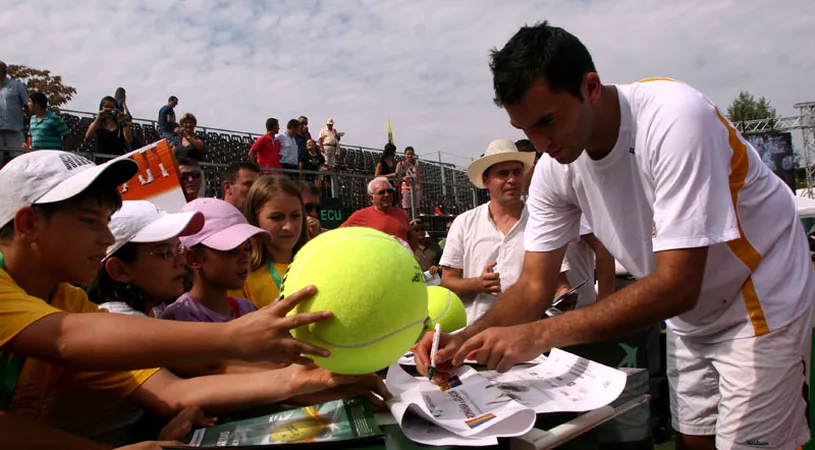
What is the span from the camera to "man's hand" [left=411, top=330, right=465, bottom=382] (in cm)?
169

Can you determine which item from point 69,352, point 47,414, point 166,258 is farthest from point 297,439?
point 166,258

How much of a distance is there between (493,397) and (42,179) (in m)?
1.46

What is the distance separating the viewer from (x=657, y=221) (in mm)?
1963

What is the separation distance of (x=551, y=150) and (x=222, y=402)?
1.45 metres

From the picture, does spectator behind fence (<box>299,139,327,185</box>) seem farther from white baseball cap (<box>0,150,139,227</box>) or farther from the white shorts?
the white shorts

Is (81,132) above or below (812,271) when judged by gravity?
above

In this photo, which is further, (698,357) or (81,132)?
(81,132)

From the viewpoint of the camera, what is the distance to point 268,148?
10.1 meters

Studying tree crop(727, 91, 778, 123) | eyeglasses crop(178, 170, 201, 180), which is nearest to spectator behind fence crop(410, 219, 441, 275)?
eyeglasses crop(178, 170, 201, 180)

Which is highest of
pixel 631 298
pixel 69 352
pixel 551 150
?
pixel 551 150

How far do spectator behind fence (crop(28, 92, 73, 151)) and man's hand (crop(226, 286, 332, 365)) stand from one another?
7663 millimetres

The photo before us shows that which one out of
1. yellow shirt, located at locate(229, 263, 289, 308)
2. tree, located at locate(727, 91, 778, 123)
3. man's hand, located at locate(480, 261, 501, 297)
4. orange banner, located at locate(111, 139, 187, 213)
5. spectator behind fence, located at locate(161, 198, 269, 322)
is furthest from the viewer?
tree, located at locate(727, 91, 778, 123)

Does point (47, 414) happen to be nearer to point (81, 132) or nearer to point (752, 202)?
point (752, 202)

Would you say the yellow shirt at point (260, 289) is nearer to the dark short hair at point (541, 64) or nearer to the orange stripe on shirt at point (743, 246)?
the dark short hair at point (541, 64)
